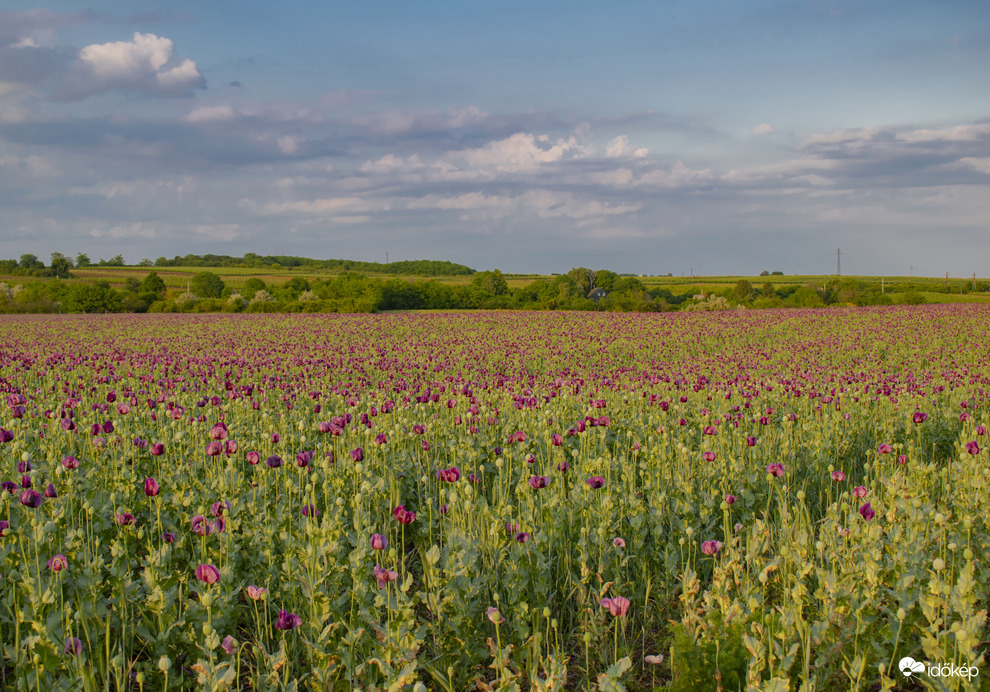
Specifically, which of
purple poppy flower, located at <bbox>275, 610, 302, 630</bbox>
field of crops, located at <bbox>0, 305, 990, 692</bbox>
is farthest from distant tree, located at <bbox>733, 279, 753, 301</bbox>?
purple poppy flower, located at <bbox>275, 610, 302, 630</bbox>

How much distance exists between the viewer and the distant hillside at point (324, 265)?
11181cm

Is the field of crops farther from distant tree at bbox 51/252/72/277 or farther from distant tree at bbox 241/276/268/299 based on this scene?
distant tree at bbox 51/252/72/277

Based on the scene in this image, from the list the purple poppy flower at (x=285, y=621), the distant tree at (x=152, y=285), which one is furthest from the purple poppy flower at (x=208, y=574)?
the distant tree at (x=152, y=285)

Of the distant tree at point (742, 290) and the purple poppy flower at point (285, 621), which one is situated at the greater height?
the distant tree at point (742, 290)

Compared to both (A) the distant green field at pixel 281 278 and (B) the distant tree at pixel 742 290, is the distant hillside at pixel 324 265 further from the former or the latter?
(B) the distant tree at pixel 742 290

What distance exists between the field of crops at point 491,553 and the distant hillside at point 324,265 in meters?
105

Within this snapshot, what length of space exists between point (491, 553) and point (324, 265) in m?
122

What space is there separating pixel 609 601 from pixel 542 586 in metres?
0.84

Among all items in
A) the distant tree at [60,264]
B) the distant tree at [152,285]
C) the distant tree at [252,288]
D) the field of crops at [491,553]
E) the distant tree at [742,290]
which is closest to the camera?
the field of crops at [491,553]

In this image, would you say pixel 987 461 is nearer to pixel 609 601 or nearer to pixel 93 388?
pixel 609 601

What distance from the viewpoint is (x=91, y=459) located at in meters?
5.47

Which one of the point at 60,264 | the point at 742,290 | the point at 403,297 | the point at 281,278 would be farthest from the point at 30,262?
the point at 742,290

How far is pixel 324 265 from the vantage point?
12000 cm

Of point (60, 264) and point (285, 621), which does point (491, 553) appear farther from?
point (60, 264)
